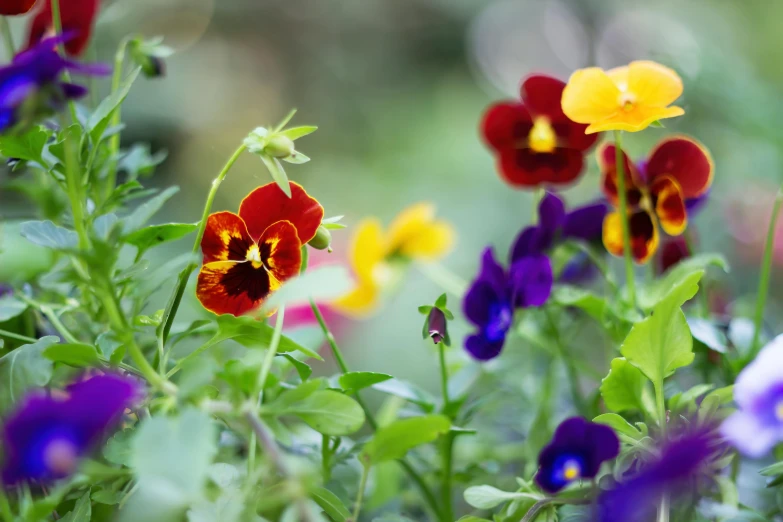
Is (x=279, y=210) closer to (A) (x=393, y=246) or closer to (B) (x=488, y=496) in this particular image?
(B) (x=488, y=496)

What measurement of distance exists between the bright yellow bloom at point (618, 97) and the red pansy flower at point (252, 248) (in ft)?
0.55

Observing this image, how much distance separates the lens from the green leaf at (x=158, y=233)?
0.35 meters

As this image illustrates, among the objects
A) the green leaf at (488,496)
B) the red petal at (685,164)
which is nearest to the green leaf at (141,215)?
the green leaf at (488,496)

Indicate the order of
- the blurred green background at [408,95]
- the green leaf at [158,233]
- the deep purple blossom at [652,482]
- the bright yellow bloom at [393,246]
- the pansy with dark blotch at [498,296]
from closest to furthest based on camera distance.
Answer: the deep purple blossom at [652,482] < the green leaf at [158,233] < the pansy with dark blotch at [498,296] < the bright yellow bloom at [393,246] < the blurred green background at [408,95]

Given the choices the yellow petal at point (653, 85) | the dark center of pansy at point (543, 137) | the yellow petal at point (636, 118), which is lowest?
the dark center of pansy at point (543, 137)

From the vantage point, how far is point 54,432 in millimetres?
261

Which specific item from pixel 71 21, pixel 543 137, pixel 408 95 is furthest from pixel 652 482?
pixel 408 95

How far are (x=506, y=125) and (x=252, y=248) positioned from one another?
298mm

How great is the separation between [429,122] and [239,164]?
67 cm

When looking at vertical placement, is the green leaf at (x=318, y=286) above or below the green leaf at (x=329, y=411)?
above

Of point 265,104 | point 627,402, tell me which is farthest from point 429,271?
point 265,104

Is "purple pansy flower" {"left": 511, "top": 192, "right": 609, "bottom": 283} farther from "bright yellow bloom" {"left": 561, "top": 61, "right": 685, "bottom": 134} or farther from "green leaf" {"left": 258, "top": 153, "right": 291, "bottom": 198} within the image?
"green leaf" {"left": 258, "top": 153, "right": 291, "bottom": 198}

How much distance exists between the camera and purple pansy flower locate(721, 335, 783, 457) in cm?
28

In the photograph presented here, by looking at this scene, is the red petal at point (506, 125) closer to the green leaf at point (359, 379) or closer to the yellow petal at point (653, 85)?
the yellow petal at point (653, 85)
